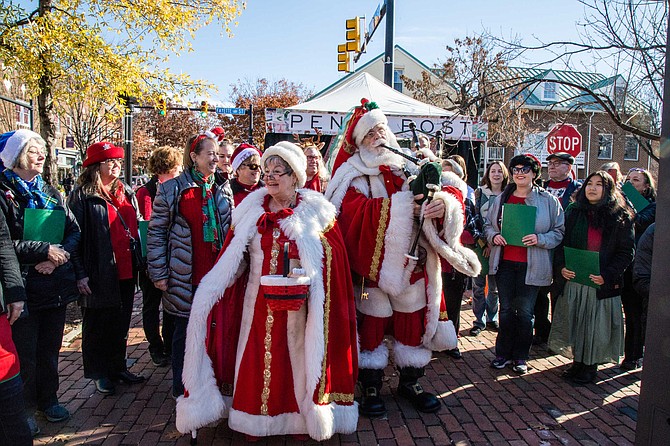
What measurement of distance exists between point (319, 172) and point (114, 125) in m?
25.5

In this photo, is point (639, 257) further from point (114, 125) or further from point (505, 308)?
point (114, 125)

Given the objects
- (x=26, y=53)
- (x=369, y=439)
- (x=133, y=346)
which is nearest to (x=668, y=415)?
(x=369, y=439)

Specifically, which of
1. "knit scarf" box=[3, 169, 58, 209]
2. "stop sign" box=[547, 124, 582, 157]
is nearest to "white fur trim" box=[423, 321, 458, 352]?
"knit scarf" box=[3, 169, 58, 209]

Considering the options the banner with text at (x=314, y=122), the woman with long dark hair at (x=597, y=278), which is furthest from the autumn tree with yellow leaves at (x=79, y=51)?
the woman with long dark hair at (x=597, y=278)

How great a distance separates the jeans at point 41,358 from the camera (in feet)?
11.1

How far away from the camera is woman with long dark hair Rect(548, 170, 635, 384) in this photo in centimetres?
445

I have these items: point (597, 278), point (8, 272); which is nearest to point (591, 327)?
point (597, 278)

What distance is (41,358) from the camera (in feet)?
12.0

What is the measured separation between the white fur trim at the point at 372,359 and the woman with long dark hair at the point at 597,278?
6.70ft

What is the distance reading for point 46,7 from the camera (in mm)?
7398

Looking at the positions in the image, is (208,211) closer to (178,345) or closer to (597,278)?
(178,345)

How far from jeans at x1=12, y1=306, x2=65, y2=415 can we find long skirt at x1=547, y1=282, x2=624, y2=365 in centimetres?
433

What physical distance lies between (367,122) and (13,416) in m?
2.84

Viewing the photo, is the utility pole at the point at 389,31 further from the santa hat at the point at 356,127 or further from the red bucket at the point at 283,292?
the red bucket at the point at 283,292
